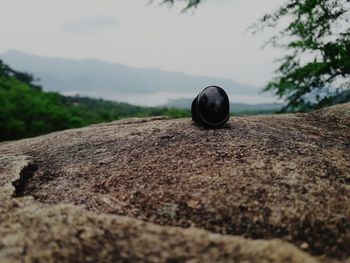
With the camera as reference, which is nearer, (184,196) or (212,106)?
(184,196)

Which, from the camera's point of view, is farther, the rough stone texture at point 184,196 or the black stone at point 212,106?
the black stone at point 212,106

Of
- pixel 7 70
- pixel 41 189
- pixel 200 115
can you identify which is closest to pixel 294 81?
pixel 200 115

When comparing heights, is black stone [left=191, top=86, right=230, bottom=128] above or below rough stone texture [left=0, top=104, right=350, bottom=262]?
above

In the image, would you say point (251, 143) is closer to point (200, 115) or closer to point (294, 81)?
point (200, 115)

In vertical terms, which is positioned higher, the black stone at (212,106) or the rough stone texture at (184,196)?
the black stone at (212,106)

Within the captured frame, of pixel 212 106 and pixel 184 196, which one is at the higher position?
pixel 212 106
